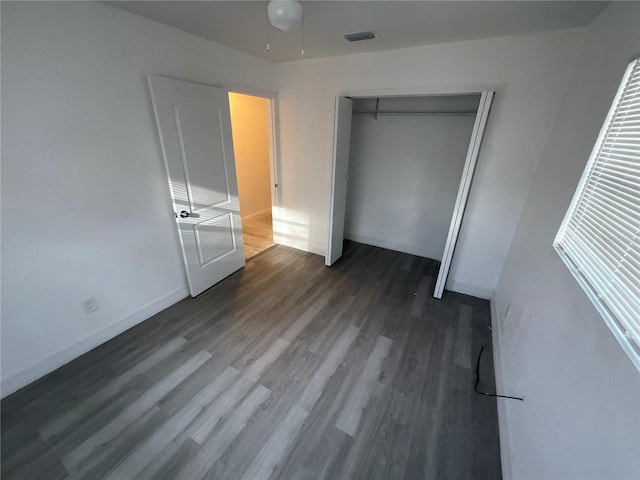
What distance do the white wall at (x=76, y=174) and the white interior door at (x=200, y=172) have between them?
117mm

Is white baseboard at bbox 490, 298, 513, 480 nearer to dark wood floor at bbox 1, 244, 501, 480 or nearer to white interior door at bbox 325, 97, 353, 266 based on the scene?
dark wood floor at bbox 1, 244, 501, 480

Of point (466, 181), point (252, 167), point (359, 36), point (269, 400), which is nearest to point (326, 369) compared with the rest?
point (269, 400)

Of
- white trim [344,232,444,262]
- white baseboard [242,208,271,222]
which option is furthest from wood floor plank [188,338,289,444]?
white baseboard [242,208,271,222]

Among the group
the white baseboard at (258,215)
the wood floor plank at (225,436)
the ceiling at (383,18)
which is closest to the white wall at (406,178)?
the ceiling at (383,18)

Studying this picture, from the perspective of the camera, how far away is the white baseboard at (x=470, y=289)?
9.23ft

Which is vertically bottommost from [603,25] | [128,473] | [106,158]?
[128,473]

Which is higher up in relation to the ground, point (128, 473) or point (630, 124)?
point (630, 124)

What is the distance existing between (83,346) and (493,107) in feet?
12.9

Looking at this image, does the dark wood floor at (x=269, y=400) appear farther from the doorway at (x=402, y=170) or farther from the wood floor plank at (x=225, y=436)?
the doorway at (x=402, y=170)

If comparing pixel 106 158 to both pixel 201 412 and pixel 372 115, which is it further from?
pixel 372 115

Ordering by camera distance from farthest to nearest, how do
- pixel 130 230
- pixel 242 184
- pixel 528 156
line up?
pixel 242 184 < pixel 528 156 < pixel 130 230

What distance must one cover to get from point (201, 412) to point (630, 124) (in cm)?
263

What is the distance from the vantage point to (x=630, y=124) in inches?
42.3

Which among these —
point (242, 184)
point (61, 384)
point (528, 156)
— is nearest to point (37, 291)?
point (61, 384)
